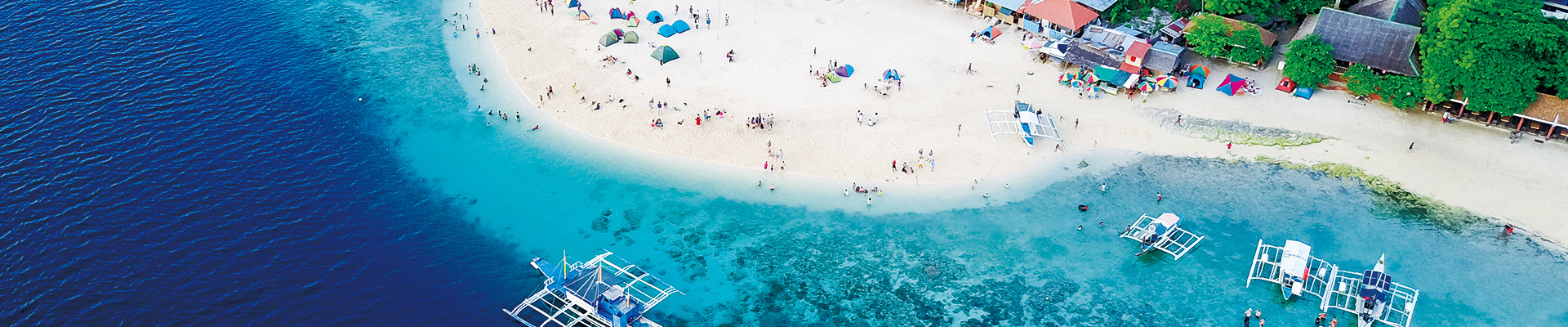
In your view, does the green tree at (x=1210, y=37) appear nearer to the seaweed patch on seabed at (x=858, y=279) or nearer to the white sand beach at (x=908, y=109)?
the white sand beach at (x=908, y=109)

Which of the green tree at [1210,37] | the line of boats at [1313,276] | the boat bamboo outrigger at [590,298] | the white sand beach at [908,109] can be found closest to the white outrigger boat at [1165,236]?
the line of boats at [1313,276]

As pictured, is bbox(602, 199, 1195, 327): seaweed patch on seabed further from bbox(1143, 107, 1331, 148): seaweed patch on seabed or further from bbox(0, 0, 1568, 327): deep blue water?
bbox(1143, 107, 1331, 148): seaweed patch on seabed

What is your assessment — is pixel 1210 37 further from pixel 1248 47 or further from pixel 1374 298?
pixel 1374 298

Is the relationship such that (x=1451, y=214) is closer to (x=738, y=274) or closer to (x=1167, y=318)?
(x=1167, y=318)

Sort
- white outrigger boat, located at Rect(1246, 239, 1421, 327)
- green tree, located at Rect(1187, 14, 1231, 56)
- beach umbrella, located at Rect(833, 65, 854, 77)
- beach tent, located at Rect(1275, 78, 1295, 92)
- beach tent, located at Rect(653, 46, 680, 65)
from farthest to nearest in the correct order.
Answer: beach tent, located at Rect(653, 46, 680, 65)
beach umbrella, located at Rect(833, 65, 854, 77)
green tree, located at Rect(1187, 14, 1231, 56)
beach tent, located at Rect(1275, 78, 1295, 92)
white outrigger boat, located at Rect(1246, 239, 1421, 327)

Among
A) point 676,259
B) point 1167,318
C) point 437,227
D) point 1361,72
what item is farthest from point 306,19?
point 1361,72

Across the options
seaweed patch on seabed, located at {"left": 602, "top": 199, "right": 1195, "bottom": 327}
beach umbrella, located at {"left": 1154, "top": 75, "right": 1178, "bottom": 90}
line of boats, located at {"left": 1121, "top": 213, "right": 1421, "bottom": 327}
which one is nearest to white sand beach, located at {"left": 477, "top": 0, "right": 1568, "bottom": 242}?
beach umbrella, located at {"left": 1154, "top": 75, "right": 1178, "bottom": 90}
